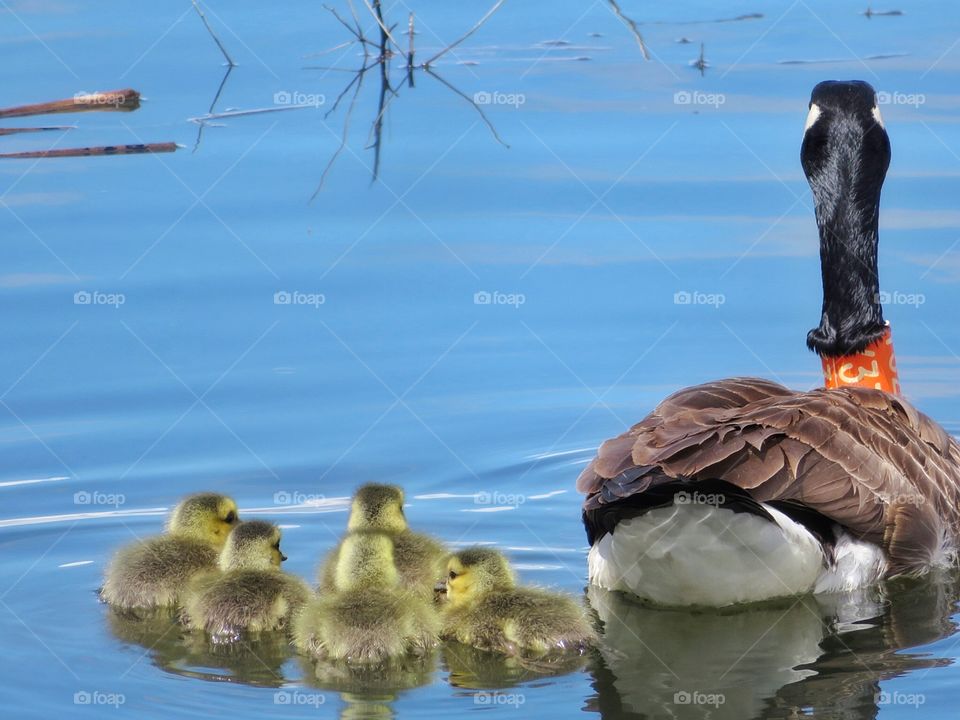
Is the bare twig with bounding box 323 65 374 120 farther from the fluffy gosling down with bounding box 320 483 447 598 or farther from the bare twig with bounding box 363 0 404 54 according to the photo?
the fluffy gosling down with bounding box 320 483 447 598

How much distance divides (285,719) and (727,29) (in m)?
9.00

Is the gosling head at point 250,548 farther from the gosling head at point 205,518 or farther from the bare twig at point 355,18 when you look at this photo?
the bare twig at point 355,18

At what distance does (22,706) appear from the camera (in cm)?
662

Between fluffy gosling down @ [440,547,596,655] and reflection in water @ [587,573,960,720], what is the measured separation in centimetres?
19

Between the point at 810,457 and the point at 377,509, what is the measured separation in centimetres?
177

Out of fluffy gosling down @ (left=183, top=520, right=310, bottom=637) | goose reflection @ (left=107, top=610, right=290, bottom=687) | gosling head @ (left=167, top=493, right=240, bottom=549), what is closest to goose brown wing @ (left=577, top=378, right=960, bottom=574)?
fluffy gosling down @ (left=183, top=520, right=310, bottom=637)

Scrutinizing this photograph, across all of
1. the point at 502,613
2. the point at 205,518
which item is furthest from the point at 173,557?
the point at 502,613

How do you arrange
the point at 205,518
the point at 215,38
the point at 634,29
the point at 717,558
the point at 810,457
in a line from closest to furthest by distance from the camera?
the point at 717,558 < the point at 810,457 < the point at 205,518 < the point at 634,29 < the point at 215,38

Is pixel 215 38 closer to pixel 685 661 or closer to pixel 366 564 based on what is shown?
pixel 366 564

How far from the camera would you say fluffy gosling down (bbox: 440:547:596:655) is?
6977 mm

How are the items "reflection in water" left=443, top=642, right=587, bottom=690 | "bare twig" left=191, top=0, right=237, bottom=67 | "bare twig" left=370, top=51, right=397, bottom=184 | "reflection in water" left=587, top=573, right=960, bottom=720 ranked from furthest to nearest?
"bare twig" left=191, top=0, right=237, bottom=67 < "bare twig" left=370, top=51, right=397, bottom=184 < "reflection in water" left=443, top=642, right=587, bottom=690 < "reflection in water" left=587, top=573, right=960, bottom=720

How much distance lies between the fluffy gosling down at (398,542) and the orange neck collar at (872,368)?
7.98 feet

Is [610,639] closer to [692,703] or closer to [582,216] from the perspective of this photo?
[692,703]

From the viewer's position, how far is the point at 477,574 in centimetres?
719
